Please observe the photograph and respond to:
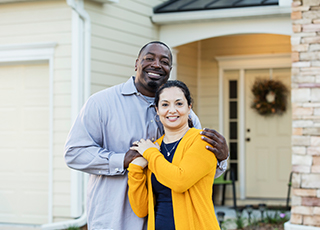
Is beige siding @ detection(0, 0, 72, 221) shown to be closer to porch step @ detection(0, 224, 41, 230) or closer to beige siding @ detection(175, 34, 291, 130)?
porch step @ detection(0, 224, 41, 230)

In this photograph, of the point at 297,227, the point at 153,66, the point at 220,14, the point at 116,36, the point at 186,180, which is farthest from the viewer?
the point at 220,14

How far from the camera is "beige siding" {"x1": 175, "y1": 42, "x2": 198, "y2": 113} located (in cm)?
756

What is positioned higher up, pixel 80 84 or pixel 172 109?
pixel 80 84

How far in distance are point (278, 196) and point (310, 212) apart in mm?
2769

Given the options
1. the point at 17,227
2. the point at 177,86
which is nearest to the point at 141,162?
the point at 177,86

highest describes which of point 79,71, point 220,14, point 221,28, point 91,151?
point 220,14

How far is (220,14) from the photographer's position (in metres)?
6.41

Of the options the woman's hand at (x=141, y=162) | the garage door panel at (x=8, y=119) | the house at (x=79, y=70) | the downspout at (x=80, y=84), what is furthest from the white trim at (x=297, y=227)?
the garage door panel at (x=8, y=119)

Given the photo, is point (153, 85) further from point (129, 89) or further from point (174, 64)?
point (174, 64)

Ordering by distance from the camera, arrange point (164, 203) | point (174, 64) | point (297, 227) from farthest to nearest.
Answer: point (174, 64) → point (297, 227) → point (164, 203)

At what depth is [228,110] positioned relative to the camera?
314 inches

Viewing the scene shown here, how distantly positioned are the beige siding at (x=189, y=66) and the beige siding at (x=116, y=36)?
0.90 m

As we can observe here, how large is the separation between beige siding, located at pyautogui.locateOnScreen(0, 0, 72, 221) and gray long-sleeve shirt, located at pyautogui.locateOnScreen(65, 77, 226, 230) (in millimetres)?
3147

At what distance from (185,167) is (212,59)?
6.10 metres
